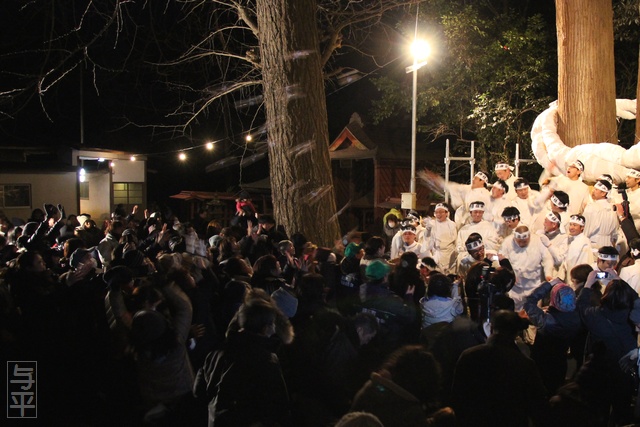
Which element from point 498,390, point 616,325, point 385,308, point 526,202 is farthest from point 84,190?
point 498,390

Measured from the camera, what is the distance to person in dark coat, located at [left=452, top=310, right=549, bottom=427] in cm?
405

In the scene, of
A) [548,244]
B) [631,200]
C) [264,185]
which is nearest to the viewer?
[548,244]

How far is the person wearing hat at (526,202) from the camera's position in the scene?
33.4 ft

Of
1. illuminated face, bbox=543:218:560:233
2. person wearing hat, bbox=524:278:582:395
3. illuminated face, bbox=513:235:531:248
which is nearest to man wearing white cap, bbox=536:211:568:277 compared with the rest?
illuminated face, bbox=543:218:560:233

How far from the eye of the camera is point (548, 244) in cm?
869

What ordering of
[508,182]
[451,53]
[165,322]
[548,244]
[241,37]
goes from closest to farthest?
[165,322], [548,244], [508,182], [241,37], [451,53]

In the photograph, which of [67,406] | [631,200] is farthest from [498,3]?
[67,406]

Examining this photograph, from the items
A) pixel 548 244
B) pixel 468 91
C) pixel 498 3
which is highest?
pixel 498 3

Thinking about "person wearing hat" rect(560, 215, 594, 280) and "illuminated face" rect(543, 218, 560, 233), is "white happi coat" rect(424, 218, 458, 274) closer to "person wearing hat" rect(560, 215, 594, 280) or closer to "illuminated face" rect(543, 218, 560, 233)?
"illuminated face" rect(543, 218, 560, 233)

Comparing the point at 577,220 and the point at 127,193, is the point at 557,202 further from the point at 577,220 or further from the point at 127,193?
the point at 127,193

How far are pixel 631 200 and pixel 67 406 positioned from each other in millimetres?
8493

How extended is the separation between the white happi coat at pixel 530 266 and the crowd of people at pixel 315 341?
29mm

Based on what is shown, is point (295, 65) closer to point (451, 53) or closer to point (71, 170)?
point (451, 53)

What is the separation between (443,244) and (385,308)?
548 cm
